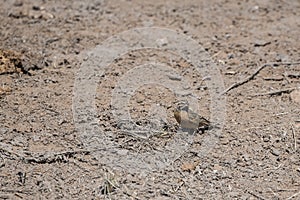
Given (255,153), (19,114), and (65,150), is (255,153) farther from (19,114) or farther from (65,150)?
(19,114)

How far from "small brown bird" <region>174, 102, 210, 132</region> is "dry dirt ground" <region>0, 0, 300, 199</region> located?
0.04 metres

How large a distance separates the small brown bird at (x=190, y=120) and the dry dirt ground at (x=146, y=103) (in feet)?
0.12

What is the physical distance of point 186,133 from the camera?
8.19ft

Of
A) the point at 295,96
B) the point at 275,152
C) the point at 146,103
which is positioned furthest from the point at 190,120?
the point at 295,96

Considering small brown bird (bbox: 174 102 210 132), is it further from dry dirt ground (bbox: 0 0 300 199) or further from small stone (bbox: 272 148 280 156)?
small stone (bbox: 272 148 280 156)

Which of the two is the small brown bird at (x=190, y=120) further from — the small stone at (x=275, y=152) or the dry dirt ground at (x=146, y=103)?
the small stone at (x=275, y=152)

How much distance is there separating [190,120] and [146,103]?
26cm

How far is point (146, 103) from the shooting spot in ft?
8.75

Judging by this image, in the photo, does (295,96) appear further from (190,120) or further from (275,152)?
(190,120)

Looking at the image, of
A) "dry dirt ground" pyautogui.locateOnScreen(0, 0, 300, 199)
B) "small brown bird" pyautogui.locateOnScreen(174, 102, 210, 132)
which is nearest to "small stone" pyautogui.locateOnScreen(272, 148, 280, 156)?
"dry dirt ground" pyautogui.locateOnScreen(0, 0, 300, 199)

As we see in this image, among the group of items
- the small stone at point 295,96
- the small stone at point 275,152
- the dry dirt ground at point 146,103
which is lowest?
the small stone at point 275,152

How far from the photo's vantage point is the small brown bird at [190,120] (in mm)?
2510

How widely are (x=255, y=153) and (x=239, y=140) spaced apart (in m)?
0.10

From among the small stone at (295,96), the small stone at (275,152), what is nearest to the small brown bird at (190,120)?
the small stone at (275,152)
